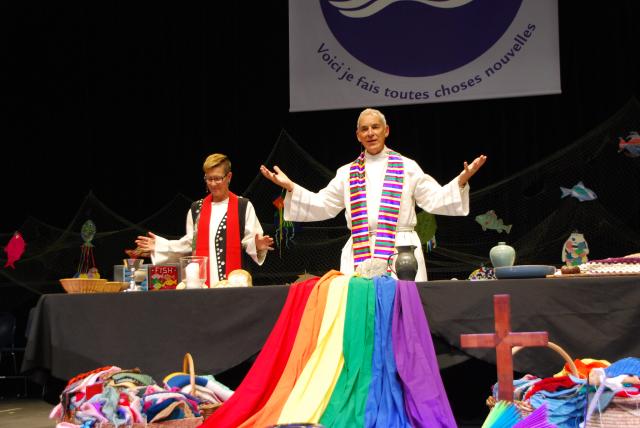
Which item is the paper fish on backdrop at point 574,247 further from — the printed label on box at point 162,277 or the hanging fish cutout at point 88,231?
the hanging fish cutout at point 88,231

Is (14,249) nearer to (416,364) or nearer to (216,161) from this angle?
(216,161)

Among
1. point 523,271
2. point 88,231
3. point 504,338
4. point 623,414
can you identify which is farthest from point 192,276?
point 88,231

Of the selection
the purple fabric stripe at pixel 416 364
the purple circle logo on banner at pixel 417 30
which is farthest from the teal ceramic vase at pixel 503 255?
the purple circle logo on banner at pixel 417 30

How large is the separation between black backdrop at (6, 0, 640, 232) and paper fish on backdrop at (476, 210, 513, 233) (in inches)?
41.7

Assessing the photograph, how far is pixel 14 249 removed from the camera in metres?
6.85

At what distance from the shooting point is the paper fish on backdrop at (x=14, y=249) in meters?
6.81

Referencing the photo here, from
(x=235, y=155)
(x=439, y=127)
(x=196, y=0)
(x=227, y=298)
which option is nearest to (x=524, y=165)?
(x=439, y=127)

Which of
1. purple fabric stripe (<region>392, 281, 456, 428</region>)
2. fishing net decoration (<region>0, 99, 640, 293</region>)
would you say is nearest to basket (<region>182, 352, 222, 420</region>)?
purple fabric stripe (<region>392, 281, 456, 428</region>)

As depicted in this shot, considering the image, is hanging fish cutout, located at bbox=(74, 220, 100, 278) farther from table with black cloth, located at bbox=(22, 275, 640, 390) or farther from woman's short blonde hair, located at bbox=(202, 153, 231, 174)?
table with black cloth, located at bbox=(22, 275, 640, 390)

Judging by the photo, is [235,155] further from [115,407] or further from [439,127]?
[115,407]

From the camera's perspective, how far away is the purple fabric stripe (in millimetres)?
3379

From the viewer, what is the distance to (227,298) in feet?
13.2

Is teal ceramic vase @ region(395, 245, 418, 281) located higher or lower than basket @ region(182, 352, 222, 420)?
higher

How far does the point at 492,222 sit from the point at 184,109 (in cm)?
307
